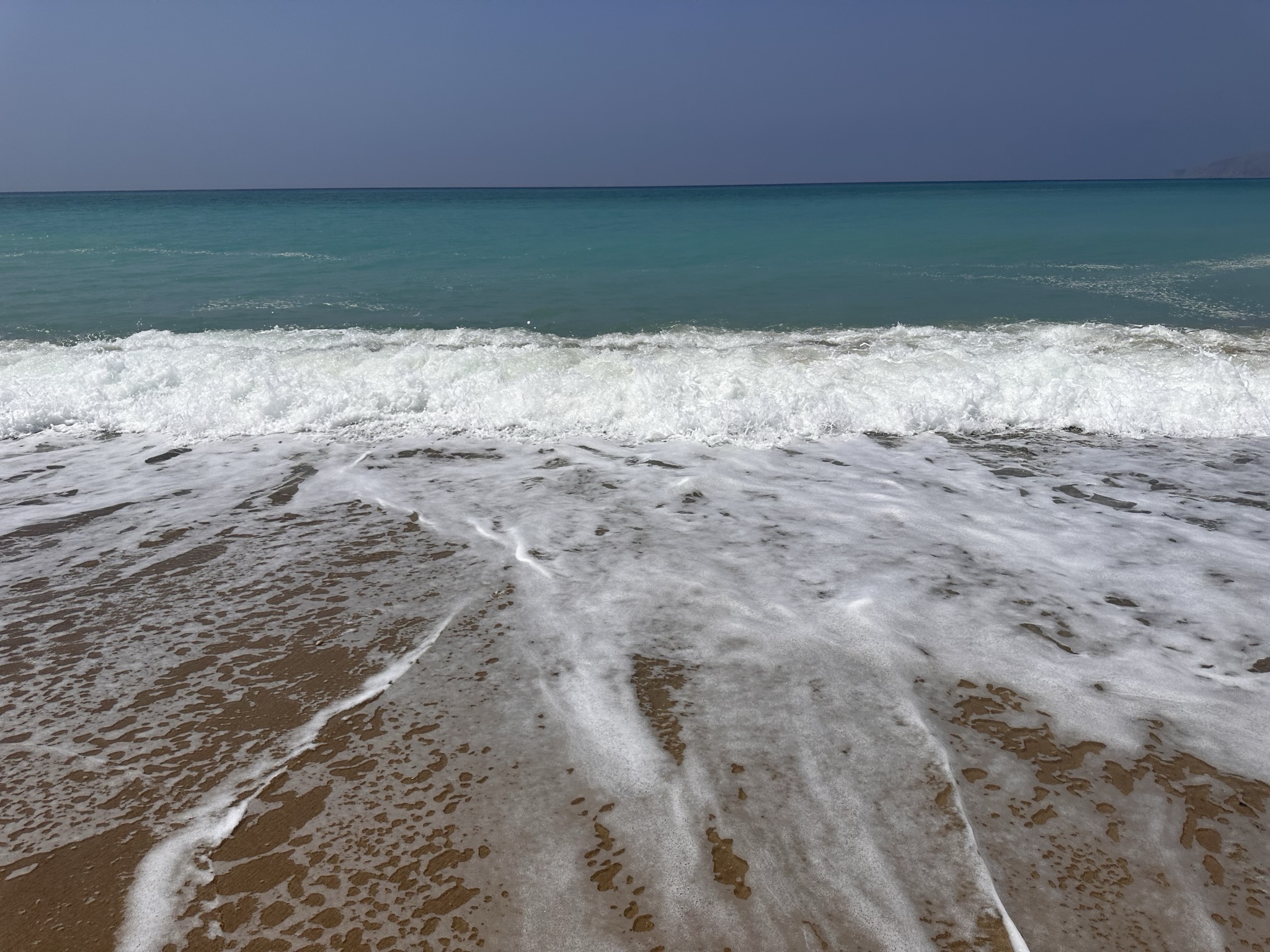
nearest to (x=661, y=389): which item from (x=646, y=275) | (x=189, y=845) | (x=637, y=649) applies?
(x=637, y=649)

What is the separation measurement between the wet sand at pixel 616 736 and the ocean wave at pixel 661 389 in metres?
2.06

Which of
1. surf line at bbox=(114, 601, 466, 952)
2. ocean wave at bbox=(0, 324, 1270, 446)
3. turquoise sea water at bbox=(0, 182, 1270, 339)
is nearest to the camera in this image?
surf line at bbox=(114, 601, 466, 952)

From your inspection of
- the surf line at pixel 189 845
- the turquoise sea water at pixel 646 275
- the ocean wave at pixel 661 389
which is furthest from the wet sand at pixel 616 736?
the turquoise sea water at pixel 646 275

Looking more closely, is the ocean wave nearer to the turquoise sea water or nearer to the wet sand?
the wet sand

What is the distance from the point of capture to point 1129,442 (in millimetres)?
6527

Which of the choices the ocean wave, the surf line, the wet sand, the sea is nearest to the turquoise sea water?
the ocean wave

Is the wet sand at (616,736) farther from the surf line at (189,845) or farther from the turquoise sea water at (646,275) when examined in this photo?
the turquoise sea water at (646,275)

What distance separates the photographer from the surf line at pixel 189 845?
207cm

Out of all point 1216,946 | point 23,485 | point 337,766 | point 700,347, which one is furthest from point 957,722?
point 700,347

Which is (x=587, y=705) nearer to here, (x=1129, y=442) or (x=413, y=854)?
(x=413, y=854)

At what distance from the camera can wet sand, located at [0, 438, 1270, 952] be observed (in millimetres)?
2148

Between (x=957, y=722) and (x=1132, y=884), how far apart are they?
79 centimetres

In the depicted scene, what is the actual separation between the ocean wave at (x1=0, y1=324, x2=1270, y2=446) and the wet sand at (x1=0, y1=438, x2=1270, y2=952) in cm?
206

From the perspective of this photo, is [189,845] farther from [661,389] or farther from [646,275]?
[646,275]
